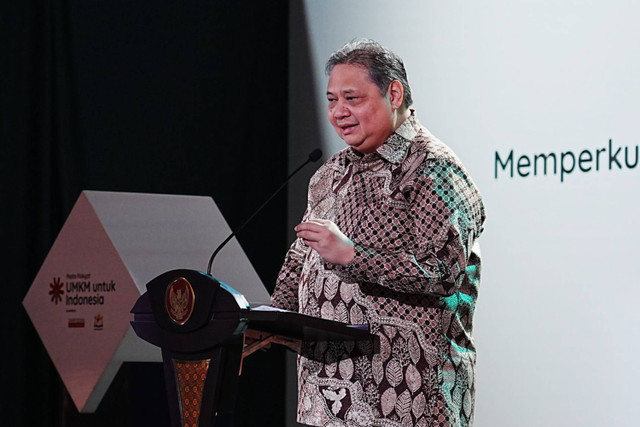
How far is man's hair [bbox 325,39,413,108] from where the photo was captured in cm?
228

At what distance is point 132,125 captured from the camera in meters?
4.82

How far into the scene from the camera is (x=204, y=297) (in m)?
1.92

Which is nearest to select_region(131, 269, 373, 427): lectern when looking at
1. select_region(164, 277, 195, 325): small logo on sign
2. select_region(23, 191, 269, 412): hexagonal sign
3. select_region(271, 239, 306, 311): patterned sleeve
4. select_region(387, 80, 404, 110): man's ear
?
select_region(164, 277, 195, 325): small logo on sign

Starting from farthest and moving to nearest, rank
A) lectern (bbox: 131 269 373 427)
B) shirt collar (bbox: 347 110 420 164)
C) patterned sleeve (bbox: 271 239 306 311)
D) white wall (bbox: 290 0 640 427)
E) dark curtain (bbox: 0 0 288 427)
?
dark curtain (bbox: 0 0 288 427) < white wall (bbox: 290 0 640 427) < patterned sleeve (bbox: 271 239 306 311) < shirt collar (bbox: 347 110 420 164) < lectern (bbox: 131 269 373 427)

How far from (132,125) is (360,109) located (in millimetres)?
2760

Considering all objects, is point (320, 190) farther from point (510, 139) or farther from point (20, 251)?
point (20, 251)

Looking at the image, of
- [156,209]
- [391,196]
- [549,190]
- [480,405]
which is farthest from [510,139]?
[391,196]

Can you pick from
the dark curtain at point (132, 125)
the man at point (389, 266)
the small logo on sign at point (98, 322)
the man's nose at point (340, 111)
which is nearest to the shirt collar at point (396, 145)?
the man at point (389, 266)

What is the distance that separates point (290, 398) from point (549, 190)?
2.15 m

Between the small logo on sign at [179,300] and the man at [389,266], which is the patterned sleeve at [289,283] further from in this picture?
the small logo on sign at [179,300]

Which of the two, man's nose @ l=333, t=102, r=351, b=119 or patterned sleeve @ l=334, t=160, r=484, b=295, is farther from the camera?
man's nose @ l=333, t=102, r=351, b=119

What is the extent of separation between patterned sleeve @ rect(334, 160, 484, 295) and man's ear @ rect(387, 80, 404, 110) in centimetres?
21

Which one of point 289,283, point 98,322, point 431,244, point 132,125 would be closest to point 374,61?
point 431,244

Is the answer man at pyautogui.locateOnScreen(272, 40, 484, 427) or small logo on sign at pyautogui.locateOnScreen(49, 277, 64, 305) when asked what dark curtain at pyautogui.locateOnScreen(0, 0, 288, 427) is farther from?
man at pyautogui.locateOnScreen(272, 40, 484, 427)
